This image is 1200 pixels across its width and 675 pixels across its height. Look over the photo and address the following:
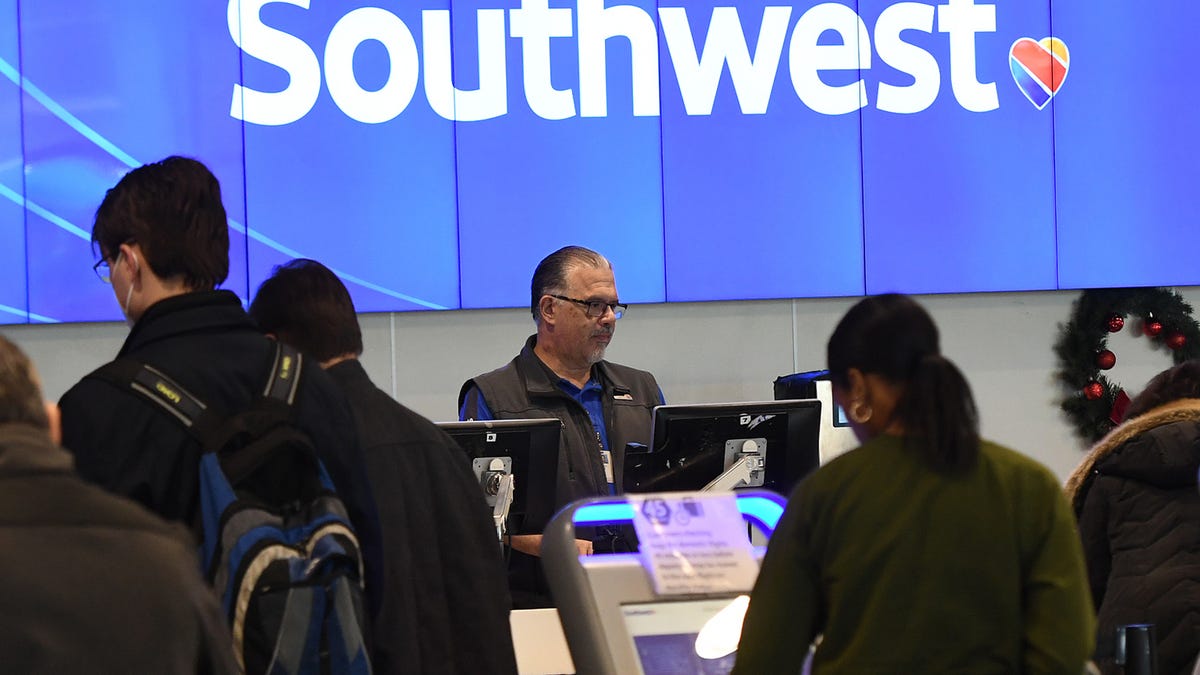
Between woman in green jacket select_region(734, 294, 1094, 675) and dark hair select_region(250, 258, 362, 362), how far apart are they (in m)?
0.95

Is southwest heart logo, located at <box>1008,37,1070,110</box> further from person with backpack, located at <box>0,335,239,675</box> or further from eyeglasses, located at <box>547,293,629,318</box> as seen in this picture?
person with backpack, located at <box>0,335,239,675</box>

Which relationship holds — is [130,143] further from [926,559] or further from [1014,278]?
[926,559]

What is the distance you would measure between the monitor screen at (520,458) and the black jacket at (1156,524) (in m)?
1.53

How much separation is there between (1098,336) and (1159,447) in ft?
9.32

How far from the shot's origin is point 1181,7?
6570 mm

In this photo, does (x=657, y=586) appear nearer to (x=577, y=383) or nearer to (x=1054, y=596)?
(x=1054, y=596)

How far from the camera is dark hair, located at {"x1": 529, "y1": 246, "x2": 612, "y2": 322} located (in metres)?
4.11

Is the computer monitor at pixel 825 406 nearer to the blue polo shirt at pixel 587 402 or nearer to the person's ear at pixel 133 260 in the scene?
the blue polo shirt at pixel 587 402

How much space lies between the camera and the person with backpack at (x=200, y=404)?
2.02 metres

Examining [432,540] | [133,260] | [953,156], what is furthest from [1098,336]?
[133,260]

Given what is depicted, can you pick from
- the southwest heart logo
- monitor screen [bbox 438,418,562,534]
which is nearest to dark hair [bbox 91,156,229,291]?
monitor screen [bbox 438,418,562,534]

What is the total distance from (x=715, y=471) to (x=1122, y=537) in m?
1.24

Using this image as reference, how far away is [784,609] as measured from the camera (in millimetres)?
1952

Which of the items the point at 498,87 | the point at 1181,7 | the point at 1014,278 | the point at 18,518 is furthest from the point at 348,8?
the point at 18,518
